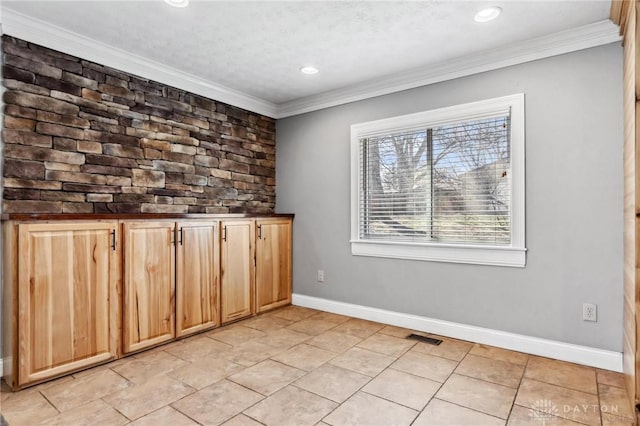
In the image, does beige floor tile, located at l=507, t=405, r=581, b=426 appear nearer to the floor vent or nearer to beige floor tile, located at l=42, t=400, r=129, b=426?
the floor vent

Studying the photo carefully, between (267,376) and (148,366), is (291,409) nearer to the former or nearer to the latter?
(267,376)

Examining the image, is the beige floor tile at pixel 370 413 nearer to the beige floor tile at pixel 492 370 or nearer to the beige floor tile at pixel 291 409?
the beige floor tile at pixel 291 409

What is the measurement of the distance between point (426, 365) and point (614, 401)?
1049mm

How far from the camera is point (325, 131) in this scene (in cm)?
400

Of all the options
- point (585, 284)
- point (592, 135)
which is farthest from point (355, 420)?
point (592, 135)

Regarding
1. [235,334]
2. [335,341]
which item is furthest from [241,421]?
[235,334]

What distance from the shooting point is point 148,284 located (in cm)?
285

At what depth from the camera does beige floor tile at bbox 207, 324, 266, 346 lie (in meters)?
3.07

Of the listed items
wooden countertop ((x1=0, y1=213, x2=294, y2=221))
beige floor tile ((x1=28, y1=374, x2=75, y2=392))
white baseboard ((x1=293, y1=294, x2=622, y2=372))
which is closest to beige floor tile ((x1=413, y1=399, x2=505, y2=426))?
white baseboard ((x1=293, y1=294, x2=622, y2=372))

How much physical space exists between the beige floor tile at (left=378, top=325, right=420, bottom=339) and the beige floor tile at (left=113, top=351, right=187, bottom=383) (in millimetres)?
1716

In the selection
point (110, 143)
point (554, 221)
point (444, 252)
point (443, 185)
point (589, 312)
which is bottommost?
point (589, 312)

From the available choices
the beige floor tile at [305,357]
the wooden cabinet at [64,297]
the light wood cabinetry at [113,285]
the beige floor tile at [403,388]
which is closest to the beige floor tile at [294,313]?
the light wood cabinetry at [113,285]

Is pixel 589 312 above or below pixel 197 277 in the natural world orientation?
below

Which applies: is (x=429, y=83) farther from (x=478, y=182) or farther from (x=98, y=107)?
(x=98, y=107)
